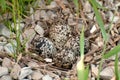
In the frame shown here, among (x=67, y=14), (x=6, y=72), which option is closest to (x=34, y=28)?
(x=67, y=14)

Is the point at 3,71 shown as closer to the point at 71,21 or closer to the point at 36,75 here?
the point at 36,75

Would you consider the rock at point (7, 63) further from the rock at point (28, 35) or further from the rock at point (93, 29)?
the rock at point (93, 29)

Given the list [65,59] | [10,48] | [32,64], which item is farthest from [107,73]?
[10,48]

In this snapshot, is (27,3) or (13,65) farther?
(27,3)

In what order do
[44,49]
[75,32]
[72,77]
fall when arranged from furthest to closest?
[75,32]
[44,49]
[72,77]

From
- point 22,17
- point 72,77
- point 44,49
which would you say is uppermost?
point 22,17

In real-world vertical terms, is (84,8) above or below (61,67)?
above

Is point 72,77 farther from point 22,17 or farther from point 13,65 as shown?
point 22,17
